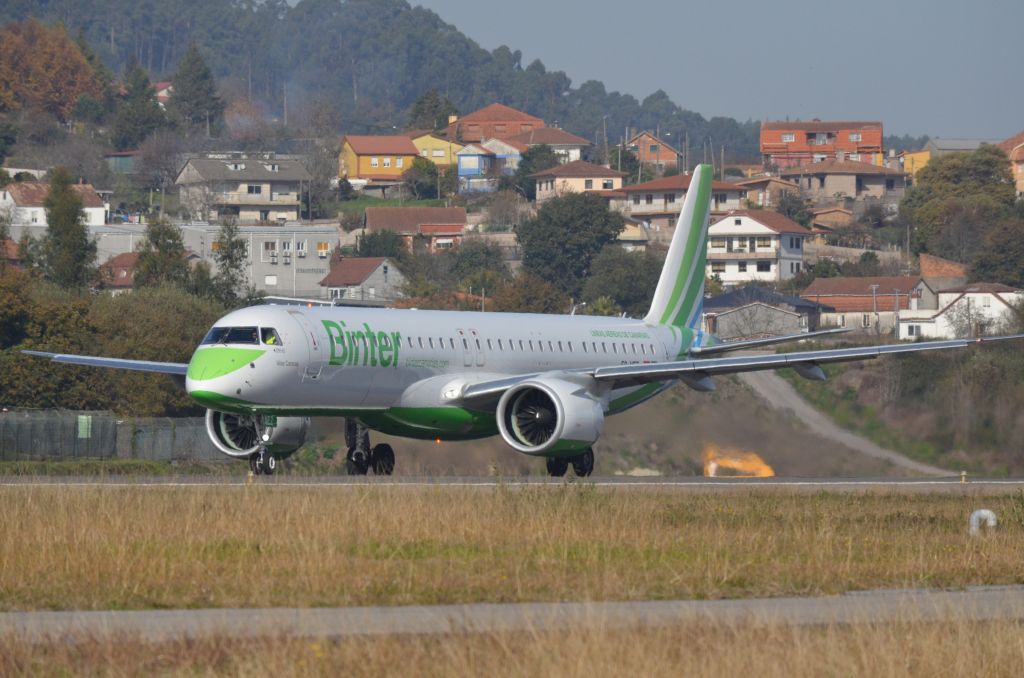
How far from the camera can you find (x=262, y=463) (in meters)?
40.4

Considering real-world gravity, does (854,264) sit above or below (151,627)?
above

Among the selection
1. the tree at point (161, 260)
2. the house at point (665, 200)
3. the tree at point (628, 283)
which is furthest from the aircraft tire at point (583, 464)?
the house at point (665, 200)

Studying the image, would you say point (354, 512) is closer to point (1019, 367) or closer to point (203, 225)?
point (1019, 367)

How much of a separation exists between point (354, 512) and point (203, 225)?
468ft

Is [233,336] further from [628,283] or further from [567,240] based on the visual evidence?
[567,240]

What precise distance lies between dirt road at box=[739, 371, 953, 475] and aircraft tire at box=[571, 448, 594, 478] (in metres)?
11.2

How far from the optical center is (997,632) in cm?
1573

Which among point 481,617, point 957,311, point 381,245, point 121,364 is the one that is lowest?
point 481,617

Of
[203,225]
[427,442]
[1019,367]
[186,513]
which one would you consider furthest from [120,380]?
[203,225]

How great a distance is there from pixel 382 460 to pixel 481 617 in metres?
27.5

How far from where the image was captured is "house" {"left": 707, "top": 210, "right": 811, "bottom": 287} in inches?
6698

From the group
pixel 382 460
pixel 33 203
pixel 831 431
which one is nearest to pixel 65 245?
pixel 831 431

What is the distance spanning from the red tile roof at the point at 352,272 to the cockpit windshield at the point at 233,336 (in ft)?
384

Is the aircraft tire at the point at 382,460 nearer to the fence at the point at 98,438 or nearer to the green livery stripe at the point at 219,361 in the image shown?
the green livery stripe at the point at 219,361
